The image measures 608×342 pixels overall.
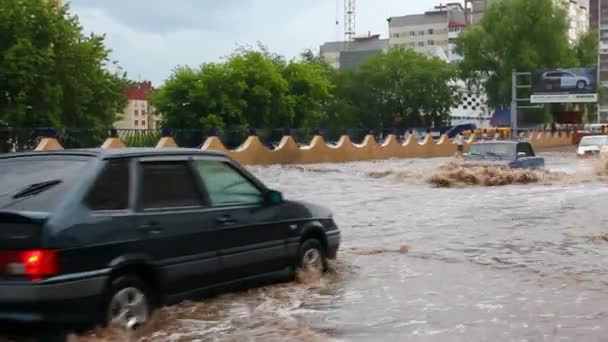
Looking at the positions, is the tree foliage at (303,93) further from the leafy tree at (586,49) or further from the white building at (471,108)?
the leafy tree at (586,49)

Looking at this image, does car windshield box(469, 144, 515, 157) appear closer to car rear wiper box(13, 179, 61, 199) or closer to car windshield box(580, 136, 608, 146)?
car windshield box(580, 136, 608, 146)

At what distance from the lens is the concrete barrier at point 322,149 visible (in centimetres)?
3206

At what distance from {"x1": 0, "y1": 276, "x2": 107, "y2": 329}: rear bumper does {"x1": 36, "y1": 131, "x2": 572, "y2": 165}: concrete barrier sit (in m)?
19.9

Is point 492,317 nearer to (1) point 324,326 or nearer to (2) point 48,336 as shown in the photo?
(1) point 324,326

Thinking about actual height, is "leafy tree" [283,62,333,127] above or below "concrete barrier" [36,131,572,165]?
above

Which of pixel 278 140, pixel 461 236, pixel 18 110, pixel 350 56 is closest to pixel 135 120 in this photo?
pixel 350 56

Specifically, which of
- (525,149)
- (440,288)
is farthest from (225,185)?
(525,149)

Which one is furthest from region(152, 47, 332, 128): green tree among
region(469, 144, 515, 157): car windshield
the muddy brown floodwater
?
the muddy brown floodwater

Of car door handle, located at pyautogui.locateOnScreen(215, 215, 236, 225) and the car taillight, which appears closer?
the car taillight

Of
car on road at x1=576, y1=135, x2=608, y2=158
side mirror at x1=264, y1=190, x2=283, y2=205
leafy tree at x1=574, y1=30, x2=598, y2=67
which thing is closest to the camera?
side mirror at x1=264, y1=190, x2=283, y2=205

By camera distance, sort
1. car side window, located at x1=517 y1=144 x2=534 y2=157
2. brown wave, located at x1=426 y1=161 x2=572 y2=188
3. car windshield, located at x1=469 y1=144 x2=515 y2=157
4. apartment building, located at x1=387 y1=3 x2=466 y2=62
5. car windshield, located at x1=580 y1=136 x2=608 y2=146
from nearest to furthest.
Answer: brown wave, located at x1=426 y1=161 x2=572 y2=188 < car windshield, located at x1=469 y1=144 x2=515 y2=157 < car side window, located at x1=517 y1=144 x2=534 y2=157 < car windshield, located at x1=580 y1=136 x2=608 y2=146 < apartment building, located at x1=387 y1=3 x2=466 y2=62

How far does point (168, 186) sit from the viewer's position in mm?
7031

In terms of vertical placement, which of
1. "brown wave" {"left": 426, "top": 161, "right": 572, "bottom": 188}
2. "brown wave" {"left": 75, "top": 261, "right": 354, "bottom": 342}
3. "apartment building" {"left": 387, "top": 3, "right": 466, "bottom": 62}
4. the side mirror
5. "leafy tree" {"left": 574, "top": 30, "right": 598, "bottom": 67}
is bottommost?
"brown wave" {"left": 75, "top": 261, "right": 354, "bottom": 342}

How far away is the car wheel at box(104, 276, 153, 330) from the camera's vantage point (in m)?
6.24
